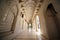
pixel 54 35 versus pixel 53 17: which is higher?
pixel 53 17

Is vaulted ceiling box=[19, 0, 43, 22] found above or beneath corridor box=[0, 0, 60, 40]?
above

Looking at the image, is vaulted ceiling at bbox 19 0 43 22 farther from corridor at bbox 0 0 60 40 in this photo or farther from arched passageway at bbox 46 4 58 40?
arched passageway at bbox 46 4 58 40

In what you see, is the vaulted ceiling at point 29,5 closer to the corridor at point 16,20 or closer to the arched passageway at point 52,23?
the corridor at point 16,20

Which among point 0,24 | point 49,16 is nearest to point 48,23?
point 49,16

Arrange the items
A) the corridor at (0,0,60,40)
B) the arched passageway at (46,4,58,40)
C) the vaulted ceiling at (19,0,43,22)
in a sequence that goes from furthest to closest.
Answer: the vaulted ceiling at (19,0,43,22) → the arched passageway at (46,4,58,40) → the corridor at (0,0,60,40)

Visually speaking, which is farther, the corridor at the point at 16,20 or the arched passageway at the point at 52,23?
the arched passageway at the point at 52,23

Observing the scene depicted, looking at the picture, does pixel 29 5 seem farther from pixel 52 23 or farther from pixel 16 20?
pixel 52 23

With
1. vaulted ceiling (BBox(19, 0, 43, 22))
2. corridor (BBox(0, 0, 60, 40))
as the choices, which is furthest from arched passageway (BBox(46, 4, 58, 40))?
vaulted ceiling (BBox(19, 0, 43, 22))

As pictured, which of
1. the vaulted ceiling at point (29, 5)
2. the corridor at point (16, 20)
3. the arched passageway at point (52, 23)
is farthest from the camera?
the vaulted ceiling at point (29, 5)

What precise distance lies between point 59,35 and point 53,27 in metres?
0.32

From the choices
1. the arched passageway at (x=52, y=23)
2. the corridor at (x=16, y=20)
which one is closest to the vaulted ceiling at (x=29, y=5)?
the corridor at (x=16, y=20)

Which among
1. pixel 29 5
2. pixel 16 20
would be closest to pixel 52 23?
pixel 16 20

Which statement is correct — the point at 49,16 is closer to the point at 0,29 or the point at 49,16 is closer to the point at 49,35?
the point at 49,35

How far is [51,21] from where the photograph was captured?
2.06 metres
